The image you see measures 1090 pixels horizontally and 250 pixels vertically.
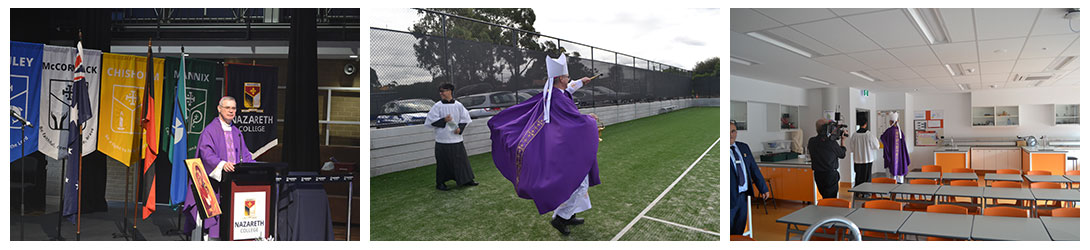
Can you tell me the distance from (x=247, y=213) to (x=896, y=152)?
316 inches

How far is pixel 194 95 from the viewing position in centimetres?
370

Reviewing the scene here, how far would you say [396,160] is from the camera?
134 inches

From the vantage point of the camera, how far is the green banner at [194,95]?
3.67 meters

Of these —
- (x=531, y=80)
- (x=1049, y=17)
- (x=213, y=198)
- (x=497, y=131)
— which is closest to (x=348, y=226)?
(x=213, y=198)

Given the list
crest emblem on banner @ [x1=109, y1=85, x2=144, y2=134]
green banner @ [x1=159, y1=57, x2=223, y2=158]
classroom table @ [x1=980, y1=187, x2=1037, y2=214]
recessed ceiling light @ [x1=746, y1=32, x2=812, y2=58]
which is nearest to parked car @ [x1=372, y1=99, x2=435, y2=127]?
green banner @ [x1=159, y1=57, x2=223, y2=158]

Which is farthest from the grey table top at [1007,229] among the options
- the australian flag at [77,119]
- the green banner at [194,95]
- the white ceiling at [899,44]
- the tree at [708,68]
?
the australian flag at [77,119]

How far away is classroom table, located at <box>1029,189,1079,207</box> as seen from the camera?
13.5 ft

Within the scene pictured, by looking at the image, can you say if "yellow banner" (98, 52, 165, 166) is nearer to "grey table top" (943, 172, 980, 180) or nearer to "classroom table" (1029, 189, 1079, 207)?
"classroom table" (1029, 189, 1079, 207)

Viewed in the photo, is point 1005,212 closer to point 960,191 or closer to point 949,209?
point 949,209

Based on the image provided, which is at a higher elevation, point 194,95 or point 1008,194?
point 194,95

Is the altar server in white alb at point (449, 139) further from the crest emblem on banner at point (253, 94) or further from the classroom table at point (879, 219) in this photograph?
the classroom table at point (879, 219)

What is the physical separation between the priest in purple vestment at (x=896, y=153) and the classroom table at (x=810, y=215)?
4.56m

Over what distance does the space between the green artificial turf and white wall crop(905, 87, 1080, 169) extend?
25.7 feet

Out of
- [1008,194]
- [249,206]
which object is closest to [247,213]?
[249,206]
